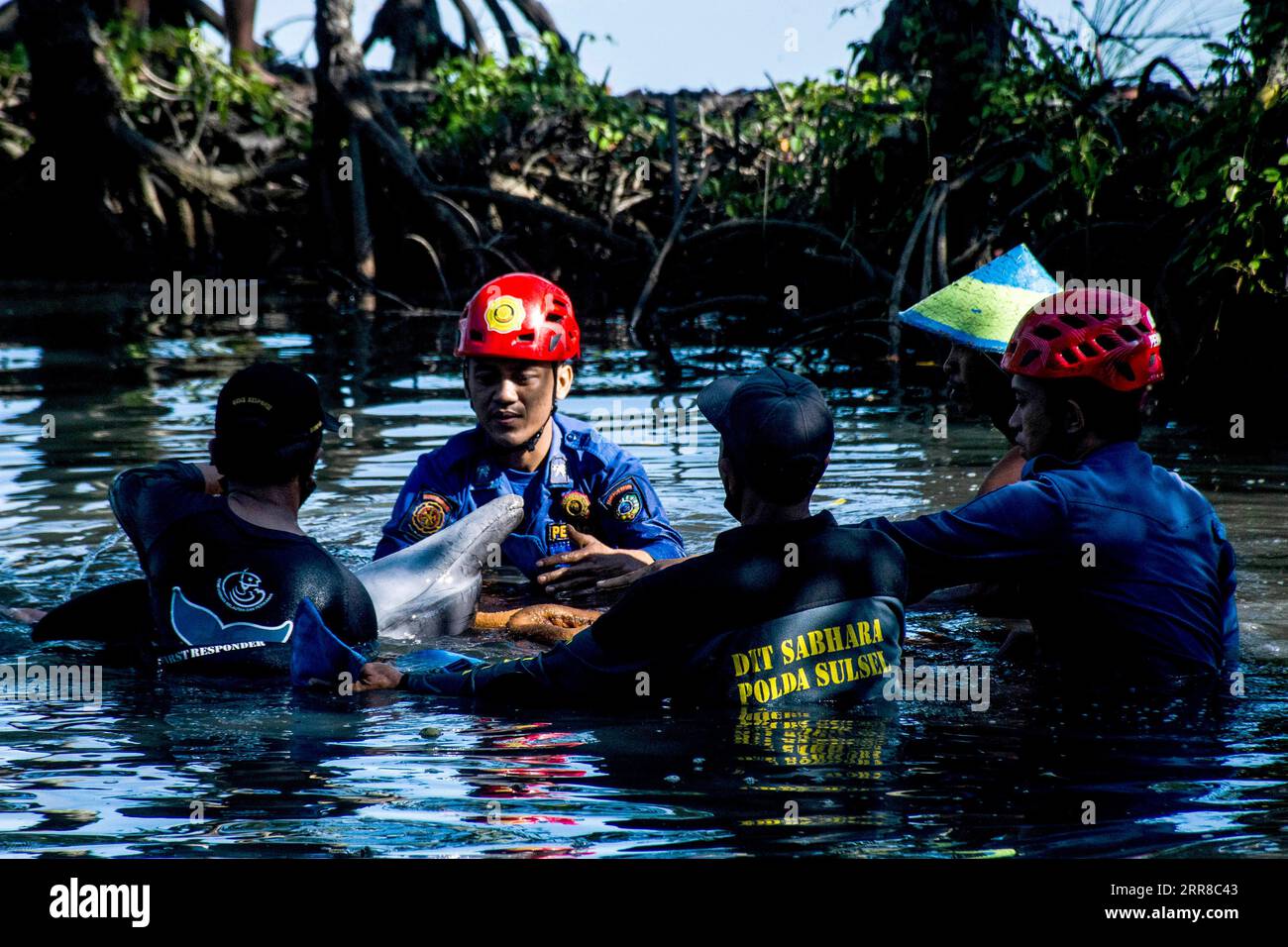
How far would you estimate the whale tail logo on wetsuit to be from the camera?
5121 mm

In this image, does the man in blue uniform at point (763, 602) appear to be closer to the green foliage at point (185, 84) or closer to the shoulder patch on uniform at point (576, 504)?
the shoulder patch on uniform at point (576, 504)

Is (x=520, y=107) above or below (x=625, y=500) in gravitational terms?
above

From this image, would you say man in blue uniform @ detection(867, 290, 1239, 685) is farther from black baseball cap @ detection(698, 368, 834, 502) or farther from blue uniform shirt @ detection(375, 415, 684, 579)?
blue uniform shirt @ detection(375, 415, 684, 579)

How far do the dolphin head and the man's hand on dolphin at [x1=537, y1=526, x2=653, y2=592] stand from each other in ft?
0.85

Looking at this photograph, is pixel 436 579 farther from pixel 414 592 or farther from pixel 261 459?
pixel 261 459

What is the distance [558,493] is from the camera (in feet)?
22.8

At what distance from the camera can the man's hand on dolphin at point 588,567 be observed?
21.4 feet

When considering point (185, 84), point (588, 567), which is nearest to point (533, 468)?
point (588, 567)

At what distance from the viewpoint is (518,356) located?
6.71m

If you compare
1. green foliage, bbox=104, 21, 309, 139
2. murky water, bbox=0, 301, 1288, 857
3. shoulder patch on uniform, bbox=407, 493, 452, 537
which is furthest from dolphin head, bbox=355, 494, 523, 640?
green foliage, bbox=104, 21, 309, 139

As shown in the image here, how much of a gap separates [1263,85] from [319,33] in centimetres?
1009

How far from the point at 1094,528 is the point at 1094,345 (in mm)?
526
